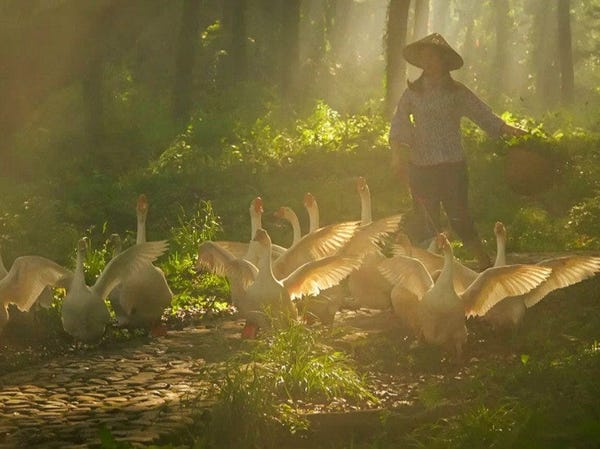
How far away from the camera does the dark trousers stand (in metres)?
11.9

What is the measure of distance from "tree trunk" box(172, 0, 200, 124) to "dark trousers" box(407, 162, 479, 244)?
16.5m

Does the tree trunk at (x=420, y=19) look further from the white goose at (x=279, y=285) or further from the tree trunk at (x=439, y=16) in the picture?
the tree trunk at (x=439, y=16)

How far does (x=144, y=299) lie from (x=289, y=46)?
75.6 feet

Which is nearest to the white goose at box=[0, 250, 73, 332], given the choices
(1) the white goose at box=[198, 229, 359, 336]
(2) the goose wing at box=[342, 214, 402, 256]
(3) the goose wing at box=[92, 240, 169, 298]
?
(3) the goose wing at box=[92, 240, 169, 298]

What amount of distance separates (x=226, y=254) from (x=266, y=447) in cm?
420

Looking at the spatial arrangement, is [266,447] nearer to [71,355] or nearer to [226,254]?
[71,355]

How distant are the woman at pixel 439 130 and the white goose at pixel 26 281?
3597 mm

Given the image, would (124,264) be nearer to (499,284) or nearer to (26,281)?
(26,281)

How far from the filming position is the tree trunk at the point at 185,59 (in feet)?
90.5

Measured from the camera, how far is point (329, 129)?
23219 mm

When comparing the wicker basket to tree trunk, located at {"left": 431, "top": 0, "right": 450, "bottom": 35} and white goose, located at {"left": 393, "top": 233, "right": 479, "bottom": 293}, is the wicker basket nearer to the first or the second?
white goose, located at {"left": 393, "top": 233, "right": 479, "bottom": 293}

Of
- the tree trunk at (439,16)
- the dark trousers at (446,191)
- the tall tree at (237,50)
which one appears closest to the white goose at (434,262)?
the dark trousers at (446,191)

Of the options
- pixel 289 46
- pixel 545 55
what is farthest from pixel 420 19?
pixel 545 55

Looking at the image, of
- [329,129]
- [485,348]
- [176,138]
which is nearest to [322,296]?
[485,348]
